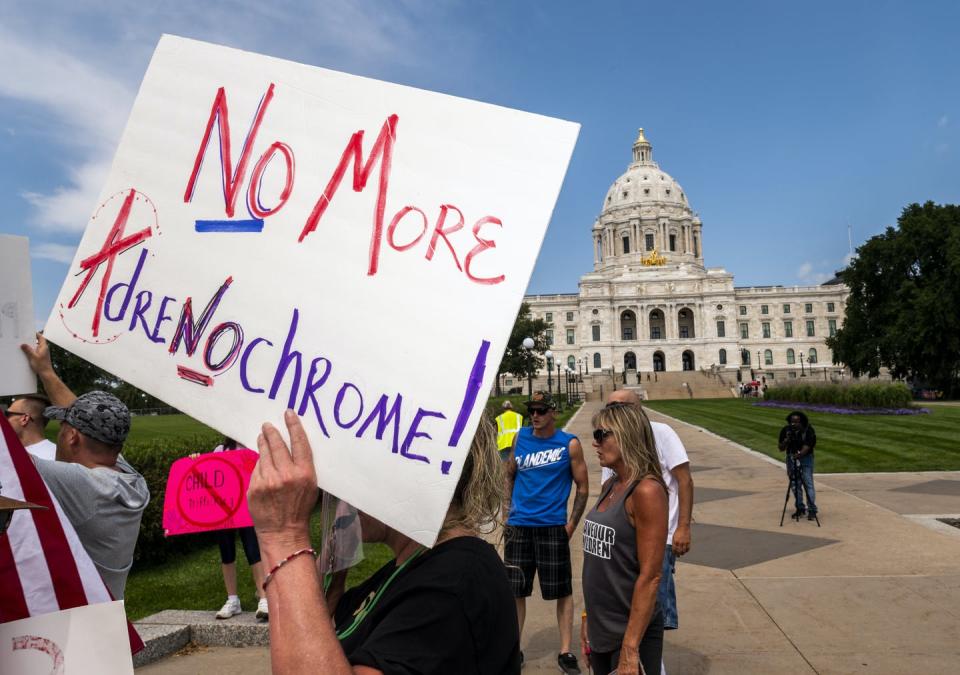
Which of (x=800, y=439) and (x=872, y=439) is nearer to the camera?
(x=800, y=439)

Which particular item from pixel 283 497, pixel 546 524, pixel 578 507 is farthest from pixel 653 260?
pixel 283 497

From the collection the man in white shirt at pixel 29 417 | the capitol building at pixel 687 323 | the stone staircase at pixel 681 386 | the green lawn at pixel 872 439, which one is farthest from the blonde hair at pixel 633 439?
the capitol building at pixel 687 323

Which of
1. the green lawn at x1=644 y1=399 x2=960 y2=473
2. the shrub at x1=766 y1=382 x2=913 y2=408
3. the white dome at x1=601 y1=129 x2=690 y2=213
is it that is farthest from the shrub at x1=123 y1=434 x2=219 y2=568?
the white dome at x1=601 y1=129 x2=690 y2=213

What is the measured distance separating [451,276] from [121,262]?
87 centimetres

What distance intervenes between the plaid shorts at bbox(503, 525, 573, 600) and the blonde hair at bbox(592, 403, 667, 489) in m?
1.64

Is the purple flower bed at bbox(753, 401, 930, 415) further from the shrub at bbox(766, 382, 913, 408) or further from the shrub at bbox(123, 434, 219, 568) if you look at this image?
the shrub at bbox(123, 434, 219, 568)

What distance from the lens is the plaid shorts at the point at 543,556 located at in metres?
4.90

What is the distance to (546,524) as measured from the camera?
4.95 meters

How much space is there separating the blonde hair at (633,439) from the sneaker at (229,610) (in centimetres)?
358

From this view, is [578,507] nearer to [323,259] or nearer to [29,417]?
[29,417]

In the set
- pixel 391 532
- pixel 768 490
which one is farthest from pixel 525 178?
pixel 768 490

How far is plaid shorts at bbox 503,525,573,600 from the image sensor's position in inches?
193

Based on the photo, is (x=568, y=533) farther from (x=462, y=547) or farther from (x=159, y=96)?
(x=159, y=96)

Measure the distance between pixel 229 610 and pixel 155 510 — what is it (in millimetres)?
2825
